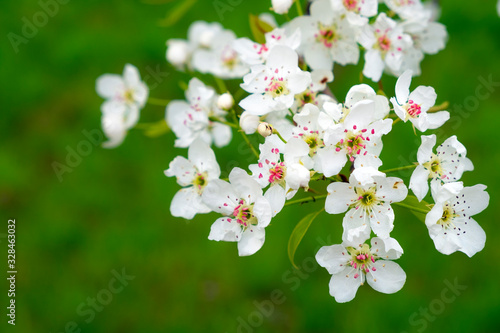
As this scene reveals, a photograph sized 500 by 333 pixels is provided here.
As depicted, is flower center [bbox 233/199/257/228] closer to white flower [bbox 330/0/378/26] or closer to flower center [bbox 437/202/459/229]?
flower center [bbox 437/202/459/229]

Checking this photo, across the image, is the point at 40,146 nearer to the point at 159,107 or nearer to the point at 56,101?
the point at 56,101

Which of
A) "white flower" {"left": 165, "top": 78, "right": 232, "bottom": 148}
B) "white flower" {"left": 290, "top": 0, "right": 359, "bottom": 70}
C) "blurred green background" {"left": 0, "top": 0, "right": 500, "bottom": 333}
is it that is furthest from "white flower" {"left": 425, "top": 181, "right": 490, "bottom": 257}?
"blurred green background" {"left": 0, "top": 0, "right": 500, "bottom": 333}

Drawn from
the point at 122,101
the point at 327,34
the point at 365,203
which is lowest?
the point at 122,101

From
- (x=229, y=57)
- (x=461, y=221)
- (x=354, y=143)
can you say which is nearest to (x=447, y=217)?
(x=461, y=221)

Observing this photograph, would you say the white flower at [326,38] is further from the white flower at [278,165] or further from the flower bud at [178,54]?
the flower bud at [178,54]

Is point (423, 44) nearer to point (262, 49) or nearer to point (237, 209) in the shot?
point (262, 49)

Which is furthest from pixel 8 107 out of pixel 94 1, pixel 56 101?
pixel 94 1

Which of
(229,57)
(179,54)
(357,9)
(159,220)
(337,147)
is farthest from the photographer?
(159,220)
